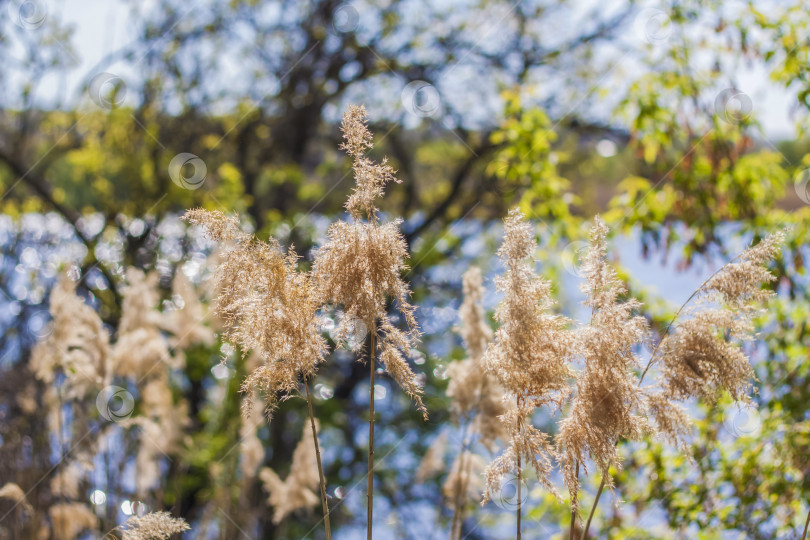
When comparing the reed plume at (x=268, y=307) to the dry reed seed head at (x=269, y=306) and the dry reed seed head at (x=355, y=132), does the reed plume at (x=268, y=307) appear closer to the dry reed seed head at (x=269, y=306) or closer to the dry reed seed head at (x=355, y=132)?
the dry reed seed head at (x=269, y=306)

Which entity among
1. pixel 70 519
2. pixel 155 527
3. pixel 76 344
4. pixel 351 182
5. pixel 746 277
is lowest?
pixel 155 527

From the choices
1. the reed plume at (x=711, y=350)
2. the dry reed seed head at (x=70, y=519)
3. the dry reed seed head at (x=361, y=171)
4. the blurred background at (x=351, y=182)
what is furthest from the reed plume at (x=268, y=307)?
the dry reed seed head at (x=70, y=519)

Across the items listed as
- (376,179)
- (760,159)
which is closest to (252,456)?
(376,179)

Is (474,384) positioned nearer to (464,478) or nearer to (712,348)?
(464,478)

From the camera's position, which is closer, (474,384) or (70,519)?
(474,384)

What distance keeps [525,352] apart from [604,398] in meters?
0.11

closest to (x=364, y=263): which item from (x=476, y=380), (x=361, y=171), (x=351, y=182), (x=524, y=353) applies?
(x=361, y=171)

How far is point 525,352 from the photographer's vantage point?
808mm

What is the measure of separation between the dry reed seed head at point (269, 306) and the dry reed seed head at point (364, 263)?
0.11ft

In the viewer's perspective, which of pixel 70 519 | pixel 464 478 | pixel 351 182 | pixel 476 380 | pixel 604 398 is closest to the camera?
pixel 604 398

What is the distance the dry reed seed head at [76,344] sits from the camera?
5.37 feet

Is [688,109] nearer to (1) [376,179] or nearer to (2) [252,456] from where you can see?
(1) [376,179]

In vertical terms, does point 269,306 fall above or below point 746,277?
below

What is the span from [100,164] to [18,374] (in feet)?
4.71
